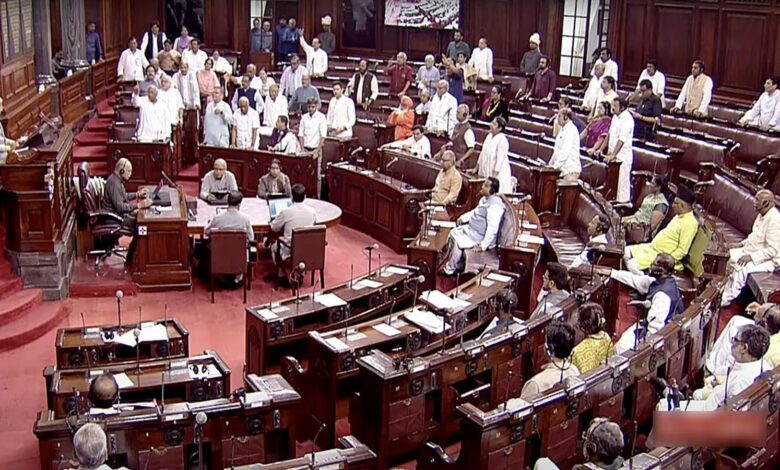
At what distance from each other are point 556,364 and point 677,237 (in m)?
3.79

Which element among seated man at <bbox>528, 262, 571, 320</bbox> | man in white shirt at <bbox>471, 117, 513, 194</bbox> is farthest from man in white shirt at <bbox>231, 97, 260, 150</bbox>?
seated man at <bbox>528, 262, 571, 320</bbox>

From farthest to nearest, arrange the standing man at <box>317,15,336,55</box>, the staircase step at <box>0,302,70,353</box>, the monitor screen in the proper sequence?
the monitor screen → the standing man at <box>317,15,336,55</box> → the staircase step at <box>0,302,70,353</box>

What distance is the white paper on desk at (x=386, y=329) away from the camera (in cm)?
722

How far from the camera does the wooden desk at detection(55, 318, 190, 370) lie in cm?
712

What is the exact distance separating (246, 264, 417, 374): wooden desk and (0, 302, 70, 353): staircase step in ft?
7.72

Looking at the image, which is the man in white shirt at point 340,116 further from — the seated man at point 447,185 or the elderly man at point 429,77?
the seated man at point 447,185

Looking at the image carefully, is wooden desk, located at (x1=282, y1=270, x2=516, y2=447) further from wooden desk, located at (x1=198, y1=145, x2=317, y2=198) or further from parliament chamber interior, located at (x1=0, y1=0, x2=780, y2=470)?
Result: wooden desk, located at (x1=198, y1=145, x2=317, y2=198)

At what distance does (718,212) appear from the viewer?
38.3ft

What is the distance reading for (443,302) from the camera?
781 centimetres

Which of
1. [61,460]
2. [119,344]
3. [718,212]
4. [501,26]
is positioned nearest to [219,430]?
[61,460]

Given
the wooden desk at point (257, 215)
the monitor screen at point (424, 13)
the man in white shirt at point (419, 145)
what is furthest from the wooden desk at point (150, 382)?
the monitor screen at point (424, 13)

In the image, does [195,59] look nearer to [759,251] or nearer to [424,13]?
[424,13]

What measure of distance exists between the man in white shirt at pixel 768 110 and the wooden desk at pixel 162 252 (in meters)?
8.38

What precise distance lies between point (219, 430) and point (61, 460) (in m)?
0.90
